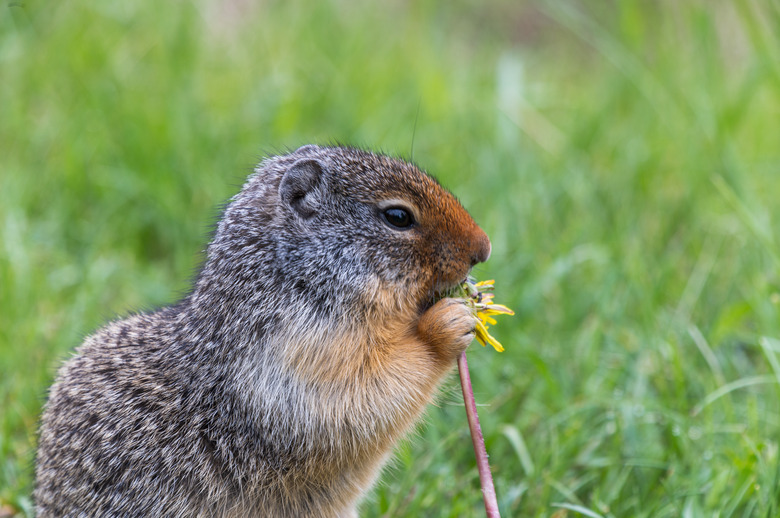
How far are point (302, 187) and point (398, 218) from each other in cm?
40

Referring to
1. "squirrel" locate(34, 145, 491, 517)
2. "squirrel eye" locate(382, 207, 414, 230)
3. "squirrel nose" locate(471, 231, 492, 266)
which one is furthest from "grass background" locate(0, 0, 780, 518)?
"squirrel eye" locate(382, 207, 414, 230)

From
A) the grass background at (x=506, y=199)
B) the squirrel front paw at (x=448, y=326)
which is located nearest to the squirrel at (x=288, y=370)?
the squirrel front paw at (x=448, y=326)

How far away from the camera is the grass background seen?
398cm

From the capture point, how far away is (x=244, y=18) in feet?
27.0

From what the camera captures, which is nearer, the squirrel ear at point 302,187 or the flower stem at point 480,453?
the flower stem at point 480,453

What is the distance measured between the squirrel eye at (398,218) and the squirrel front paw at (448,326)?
328 mm

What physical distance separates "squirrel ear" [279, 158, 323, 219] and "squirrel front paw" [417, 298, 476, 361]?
2.04ft

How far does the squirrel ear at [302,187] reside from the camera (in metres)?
3.38

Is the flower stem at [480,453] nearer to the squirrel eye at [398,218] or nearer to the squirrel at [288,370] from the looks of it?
the squirrel at [288,370]

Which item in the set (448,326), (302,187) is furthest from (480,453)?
(302,187)

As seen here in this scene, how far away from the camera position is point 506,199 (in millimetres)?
5820

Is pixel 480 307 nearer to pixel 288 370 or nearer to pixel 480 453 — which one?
pixel 480 453

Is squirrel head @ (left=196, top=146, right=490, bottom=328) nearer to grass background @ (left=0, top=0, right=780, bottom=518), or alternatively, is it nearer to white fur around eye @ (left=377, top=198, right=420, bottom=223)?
white fur around eye @ (left=377, top=198, right=420, bottom=223)

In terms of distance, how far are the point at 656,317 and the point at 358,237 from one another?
7.51 ft
